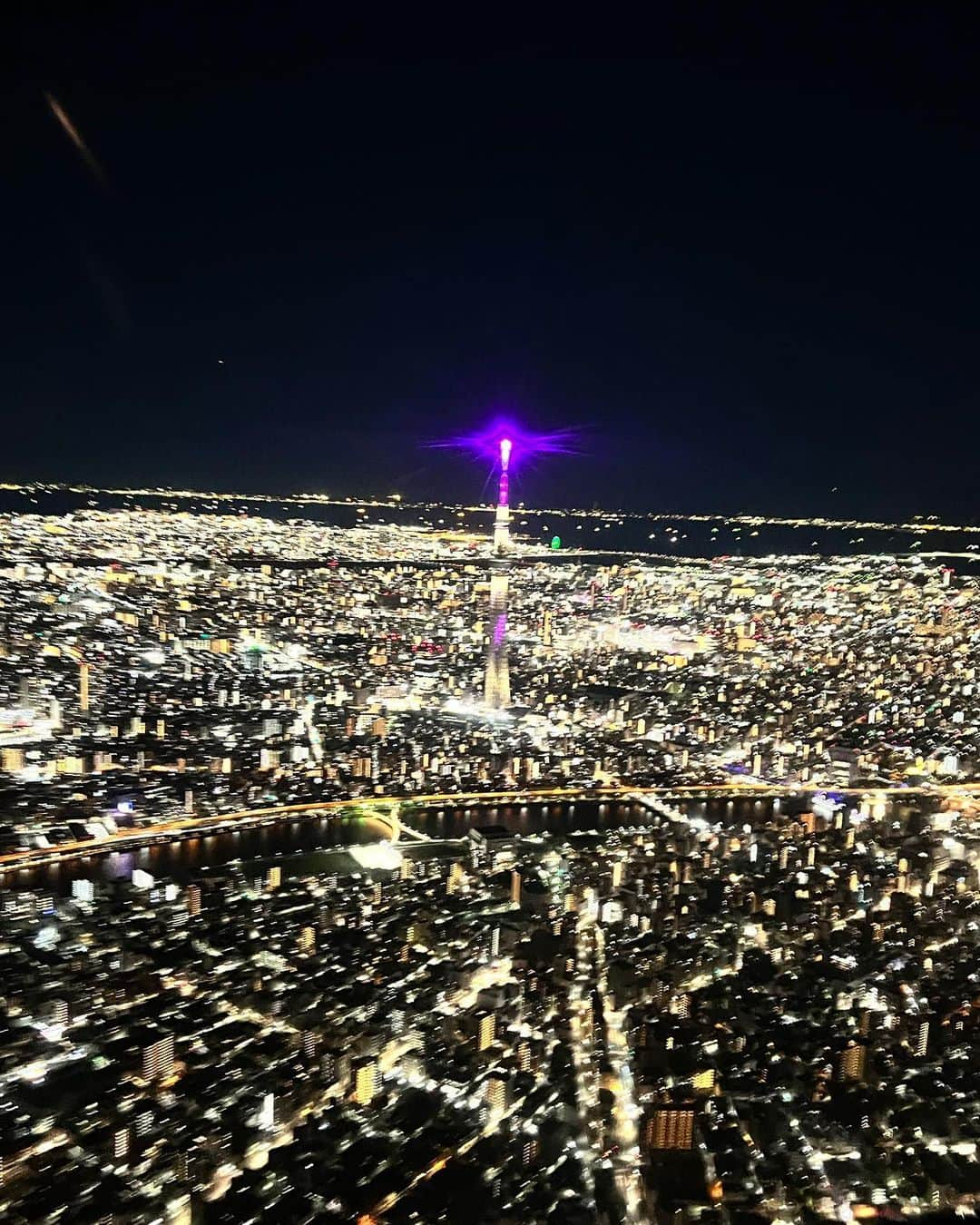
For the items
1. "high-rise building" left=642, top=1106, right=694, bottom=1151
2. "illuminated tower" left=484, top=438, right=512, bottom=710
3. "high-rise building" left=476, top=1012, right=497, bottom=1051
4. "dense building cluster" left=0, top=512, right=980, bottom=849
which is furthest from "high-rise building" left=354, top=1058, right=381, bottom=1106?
"illuminated tower" left=484, top=438, right=512, bottom=710

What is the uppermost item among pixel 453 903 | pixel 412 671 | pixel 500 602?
pixel 500 602

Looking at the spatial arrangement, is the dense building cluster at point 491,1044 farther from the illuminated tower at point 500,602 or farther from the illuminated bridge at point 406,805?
the illuminated tower at point 500,602

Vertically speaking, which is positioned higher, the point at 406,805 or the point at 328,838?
the point at 406,805

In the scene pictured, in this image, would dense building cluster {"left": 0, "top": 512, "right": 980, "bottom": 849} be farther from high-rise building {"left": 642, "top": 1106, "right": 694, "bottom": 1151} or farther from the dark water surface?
high-rise building {"left": 642, "top": 1106, "right": 694, "bottom": 1151}

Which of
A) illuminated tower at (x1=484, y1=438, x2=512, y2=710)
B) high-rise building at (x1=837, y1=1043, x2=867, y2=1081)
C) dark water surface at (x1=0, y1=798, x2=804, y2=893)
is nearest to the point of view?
high-rise building at (x1=837, y1=1043, x2=867, y2=1081)

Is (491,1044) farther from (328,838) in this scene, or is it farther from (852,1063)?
(328,838)

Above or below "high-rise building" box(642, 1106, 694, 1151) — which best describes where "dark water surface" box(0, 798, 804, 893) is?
above

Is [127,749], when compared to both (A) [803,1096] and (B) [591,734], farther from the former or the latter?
(A) [803,1096]

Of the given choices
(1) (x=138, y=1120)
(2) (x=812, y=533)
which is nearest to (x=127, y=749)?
(1) (x=138, y=1120)

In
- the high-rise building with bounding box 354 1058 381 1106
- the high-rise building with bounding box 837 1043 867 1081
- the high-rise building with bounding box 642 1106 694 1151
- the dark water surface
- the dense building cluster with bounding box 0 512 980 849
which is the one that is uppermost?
the dense building cluster with bounding box 0 512 980 849

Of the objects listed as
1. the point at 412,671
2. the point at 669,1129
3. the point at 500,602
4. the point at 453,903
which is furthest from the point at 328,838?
the point at 500,602
